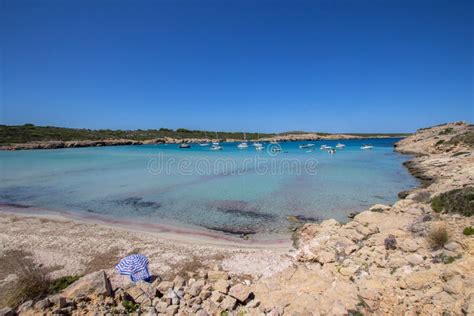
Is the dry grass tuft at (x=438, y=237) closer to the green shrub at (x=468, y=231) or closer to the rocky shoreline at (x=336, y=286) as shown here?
the rocky shoreline at (x=336, y=286)

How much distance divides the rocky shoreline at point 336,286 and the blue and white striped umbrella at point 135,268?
360 mm

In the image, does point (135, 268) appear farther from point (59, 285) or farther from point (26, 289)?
point (26, 289)

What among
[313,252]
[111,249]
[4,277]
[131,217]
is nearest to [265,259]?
[313,252]

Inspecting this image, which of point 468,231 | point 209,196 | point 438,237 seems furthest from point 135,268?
point 209,196

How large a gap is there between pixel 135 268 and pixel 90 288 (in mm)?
1790

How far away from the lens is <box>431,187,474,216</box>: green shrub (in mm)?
8273

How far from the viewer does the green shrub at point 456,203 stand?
8.27 metres

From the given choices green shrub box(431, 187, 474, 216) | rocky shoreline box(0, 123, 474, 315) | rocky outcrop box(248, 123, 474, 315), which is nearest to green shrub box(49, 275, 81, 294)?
rocky shoreline box(0, 123, 474, 315)

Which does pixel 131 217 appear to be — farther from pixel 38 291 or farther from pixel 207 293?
pixel 207 293

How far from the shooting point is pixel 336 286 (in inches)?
226

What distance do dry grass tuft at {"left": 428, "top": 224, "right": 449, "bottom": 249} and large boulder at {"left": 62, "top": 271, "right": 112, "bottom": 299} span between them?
8.21 m

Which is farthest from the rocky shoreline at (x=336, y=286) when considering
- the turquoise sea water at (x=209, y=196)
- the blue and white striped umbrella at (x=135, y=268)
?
the turquoise sea water at (x=209, y=196)

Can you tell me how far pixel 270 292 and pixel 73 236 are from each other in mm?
9362

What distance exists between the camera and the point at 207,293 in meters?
5.89
